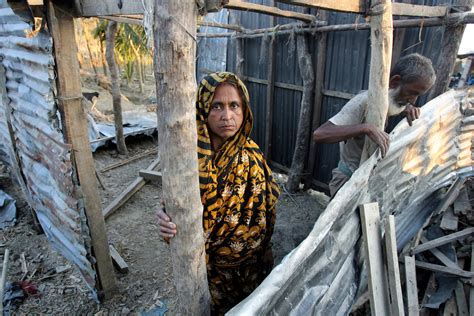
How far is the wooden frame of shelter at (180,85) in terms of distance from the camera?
1.03 m

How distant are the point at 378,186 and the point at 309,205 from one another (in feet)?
9.98

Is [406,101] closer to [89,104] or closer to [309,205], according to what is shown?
[309,205]

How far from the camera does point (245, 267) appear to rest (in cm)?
212

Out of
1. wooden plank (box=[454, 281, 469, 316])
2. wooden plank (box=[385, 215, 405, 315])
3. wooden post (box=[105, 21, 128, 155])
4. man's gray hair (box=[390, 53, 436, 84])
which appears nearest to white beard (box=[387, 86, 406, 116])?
man's gray hair (box=[390, 53, 436, 84])

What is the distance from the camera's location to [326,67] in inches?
179

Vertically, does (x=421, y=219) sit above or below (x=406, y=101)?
below

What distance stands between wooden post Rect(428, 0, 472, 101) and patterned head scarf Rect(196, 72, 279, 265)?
8.22 feet

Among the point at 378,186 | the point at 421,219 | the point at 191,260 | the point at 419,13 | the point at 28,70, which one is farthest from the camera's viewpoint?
the point at 421,219

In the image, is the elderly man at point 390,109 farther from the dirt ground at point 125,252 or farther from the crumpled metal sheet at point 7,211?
the crumpled metal sheet at point 7,211

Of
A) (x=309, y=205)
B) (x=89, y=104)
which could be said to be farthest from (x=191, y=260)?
(x=89, y=104)

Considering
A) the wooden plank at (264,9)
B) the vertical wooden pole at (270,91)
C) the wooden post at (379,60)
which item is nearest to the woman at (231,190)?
the wooden post at (379,60)

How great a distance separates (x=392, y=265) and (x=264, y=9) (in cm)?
300

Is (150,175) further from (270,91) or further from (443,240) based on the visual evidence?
(443,240)

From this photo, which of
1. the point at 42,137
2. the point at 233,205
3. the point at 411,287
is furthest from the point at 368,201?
the point at 42,137
